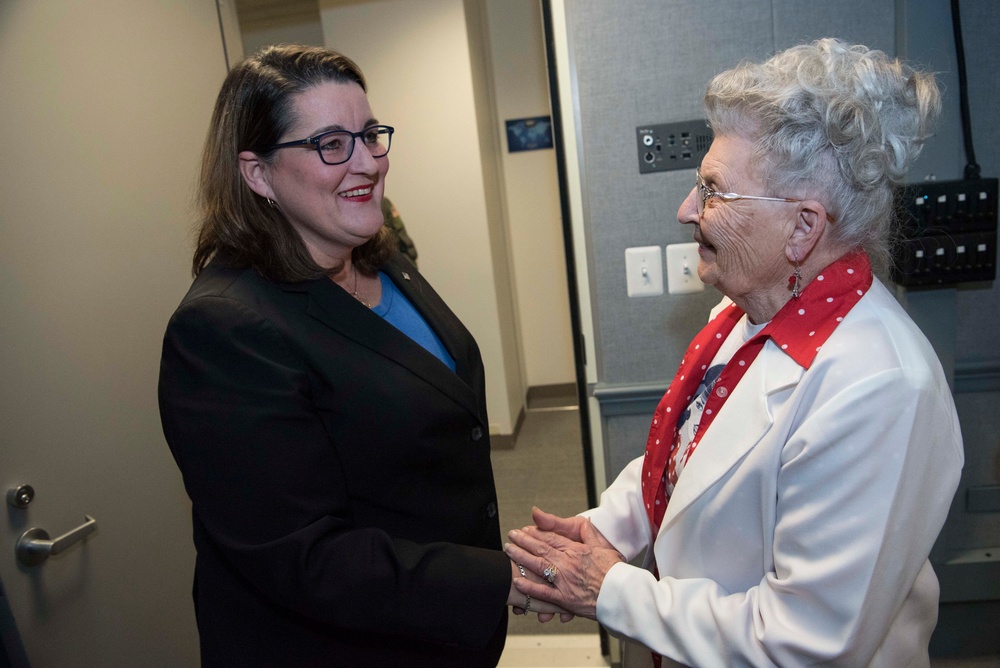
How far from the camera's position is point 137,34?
1.94 meters

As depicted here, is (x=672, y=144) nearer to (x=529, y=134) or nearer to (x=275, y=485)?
(x=275, y=485)

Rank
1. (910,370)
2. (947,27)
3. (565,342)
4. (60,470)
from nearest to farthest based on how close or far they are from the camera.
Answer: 1. (910,370)
2. (60,470)
3. (947,27)
4. (565,342)

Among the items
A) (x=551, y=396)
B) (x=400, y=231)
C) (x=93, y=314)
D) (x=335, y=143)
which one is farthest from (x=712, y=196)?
(x=551, y=396)

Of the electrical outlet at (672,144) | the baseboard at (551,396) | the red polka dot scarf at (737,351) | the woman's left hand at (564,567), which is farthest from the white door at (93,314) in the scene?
the baseboard at (551,396)

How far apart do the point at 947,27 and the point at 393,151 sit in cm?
319

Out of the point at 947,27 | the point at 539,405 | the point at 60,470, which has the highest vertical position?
the point at 947,27

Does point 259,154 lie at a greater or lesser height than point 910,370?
greater

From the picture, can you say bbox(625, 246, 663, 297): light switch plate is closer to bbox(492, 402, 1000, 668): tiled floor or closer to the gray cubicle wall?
the gray cubicle wall

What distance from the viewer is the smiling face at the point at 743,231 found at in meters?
1.13

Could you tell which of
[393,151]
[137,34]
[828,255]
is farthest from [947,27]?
[393,151]

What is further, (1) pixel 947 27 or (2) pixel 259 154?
(1) pixel 947 27

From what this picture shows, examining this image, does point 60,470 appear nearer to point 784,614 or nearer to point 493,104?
point 784,614

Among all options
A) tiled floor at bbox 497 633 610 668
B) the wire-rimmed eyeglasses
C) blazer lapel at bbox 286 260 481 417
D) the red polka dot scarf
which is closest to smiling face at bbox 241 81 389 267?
blazer lapel at bbox 286 260 481 417

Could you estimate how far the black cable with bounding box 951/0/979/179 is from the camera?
1.86 meters
